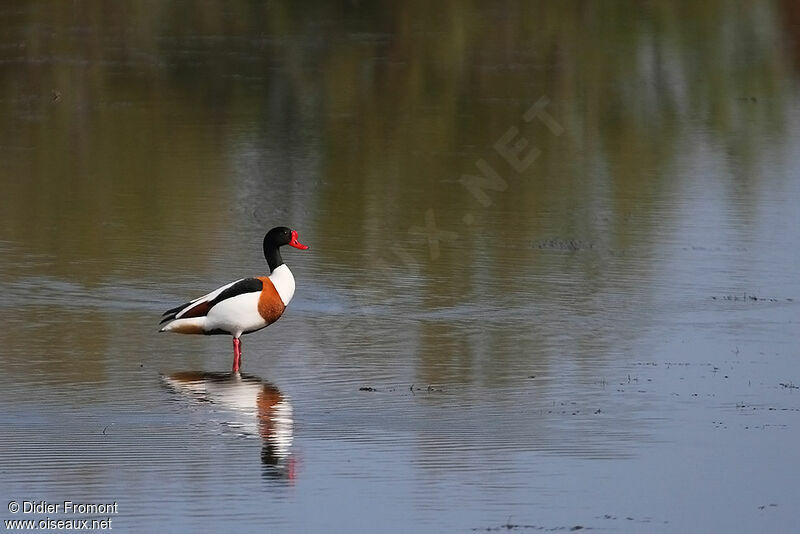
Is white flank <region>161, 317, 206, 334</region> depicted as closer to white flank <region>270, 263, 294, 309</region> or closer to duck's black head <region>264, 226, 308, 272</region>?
white flank <region>270, 263, 294, 309</region>

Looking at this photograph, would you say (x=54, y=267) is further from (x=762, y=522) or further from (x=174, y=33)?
(x=174, y=33)

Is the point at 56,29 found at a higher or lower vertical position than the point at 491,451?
higher

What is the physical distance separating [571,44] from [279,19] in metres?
7.61

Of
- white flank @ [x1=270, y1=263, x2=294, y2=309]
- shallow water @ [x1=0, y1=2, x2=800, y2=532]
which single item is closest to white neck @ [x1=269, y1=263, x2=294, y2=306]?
white flank @ [x1=270, y1=263, x2=294, y2=309]

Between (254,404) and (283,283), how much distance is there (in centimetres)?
206

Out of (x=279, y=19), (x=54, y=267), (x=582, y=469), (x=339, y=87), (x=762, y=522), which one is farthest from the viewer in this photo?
(x=279, y=19)

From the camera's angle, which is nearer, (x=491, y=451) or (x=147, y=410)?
(x=491, y=451)

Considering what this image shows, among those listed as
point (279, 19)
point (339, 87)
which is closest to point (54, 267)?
point (339, 87)

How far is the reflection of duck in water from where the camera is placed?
972cm

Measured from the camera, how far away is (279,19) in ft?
133

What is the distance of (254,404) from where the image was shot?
11.0 meters

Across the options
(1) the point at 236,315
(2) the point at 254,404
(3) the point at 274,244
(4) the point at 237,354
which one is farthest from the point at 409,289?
(2) the point at 254,404

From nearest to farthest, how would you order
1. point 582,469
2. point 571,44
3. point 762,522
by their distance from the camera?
1. point 762,522
2. point 582,469
3. point 571,44

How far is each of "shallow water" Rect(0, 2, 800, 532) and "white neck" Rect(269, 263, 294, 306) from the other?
34 centimetres
